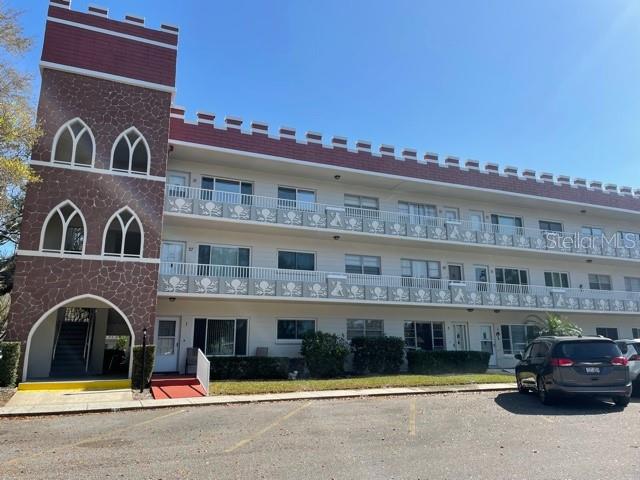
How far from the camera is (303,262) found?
69.1 ft

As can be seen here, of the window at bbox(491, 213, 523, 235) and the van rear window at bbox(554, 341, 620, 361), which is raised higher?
the window at bbox(491, 213, 523, 235)

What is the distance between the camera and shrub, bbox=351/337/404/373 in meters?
19.4

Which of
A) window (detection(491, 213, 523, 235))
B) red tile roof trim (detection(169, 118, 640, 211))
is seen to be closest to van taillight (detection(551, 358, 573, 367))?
red tile roof trim (detection(169, 118, 640, 211))

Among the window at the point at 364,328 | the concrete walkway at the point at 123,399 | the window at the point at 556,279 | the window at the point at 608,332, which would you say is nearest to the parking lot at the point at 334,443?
the concrete walkway at the point at 123,399

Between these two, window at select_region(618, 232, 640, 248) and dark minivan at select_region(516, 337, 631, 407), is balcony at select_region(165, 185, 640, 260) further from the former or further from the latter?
dark minivan at select_region(516, 337, 631, 407)

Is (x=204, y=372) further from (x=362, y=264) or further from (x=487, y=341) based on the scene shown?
(x=487, y=341)

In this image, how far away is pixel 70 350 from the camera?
59.4 feet

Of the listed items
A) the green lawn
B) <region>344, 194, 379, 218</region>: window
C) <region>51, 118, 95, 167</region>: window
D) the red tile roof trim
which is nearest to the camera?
the green lawn

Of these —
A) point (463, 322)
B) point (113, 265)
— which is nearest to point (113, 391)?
point (113, 265)

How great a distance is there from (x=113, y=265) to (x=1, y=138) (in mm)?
5262

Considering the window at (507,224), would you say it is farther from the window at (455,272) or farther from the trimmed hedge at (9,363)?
the trimmed hedge at (9,363)

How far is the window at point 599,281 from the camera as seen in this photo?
88.9ft

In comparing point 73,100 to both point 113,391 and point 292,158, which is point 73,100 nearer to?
point 292,158

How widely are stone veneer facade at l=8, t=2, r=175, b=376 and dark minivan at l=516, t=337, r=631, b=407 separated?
1293 centimetres
